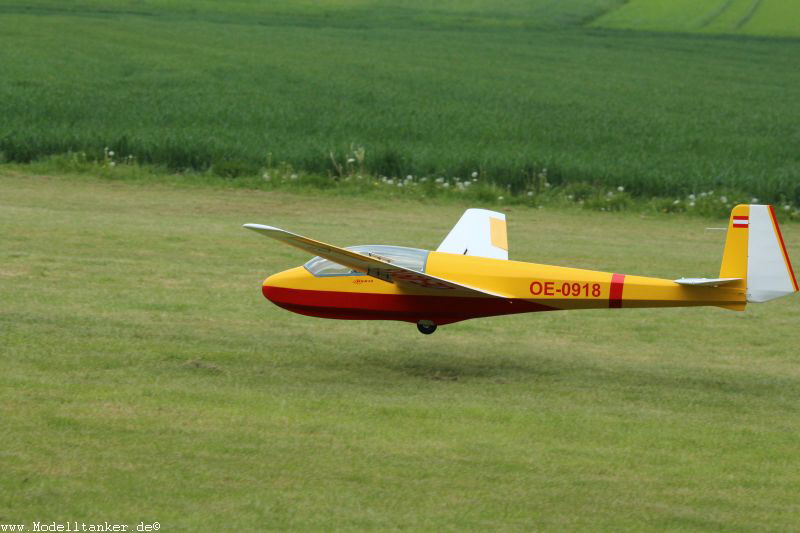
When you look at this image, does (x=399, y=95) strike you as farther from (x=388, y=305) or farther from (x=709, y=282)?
(x=709, y=282)

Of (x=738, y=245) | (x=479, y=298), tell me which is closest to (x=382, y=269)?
(x=479, y=298)

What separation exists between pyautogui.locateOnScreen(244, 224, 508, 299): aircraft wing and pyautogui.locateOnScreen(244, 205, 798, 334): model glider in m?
0.01

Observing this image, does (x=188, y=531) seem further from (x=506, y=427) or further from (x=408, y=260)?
(x=408, y=260)

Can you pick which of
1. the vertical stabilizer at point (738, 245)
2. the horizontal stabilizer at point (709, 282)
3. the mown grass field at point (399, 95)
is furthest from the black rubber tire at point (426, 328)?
the mown grass field at point (399, 95)

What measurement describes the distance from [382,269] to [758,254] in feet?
14.3

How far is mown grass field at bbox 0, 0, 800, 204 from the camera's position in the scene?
29578 mm

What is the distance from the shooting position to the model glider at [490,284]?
12.3m

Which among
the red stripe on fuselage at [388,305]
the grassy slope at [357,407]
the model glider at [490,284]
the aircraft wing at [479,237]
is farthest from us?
the aircraft wing at [479,237]

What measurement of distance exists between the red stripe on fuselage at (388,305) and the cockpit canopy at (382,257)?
265 mm

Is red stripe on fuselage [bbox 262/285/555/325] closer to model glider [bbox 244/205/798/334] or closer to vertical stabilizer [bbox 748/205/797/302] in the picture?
model glider [bbox 244/205/798/334]

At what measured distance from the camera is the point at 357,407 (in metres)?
11.9

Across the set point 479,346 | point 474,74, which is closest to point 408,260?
point 479,346

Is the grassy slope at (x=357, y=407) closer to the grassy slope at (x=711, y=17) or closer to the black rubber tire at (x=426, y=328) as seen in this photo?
the black rubber tire at (x=426, y=328)

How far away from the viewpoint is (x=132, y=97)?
3916 cm
